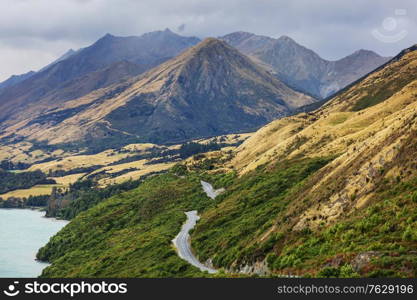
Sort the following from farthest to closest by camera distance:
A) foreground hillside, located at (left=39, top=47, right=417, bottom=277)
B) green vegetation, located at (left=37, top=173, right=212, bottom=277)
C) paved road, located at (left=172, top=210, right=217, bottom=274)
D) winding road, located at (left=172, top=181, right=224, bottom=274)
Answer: green vegetation, located at (left=37, top=173, right=212, bottom=277), paved road, located at (left=172, top=210, right=217, bottom=274), winding road, located at (left=172, top=181, right=224, bottom=274), foreground hillside, located at (left=39, top=47, right=417, bottom=277)

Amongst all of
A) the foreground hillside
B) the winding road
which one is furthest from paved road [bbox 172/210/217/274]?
the foreground hillside

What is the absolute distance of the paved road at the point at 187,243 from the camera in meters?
105

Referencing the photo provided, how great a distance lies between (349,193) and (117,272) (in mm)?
58775

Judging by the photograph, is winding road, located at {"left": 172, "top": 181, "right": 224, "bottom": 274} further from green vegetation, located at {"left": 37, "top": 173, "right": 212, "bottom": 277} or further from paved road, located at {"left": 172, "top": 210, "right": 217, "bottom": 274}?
green vegetation, located at {"left": 37, "top": 173, "right": 212, "bottom": 277}

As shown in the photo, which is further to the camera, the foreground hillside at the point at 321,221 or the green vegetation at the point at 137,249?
the green vegetation at the point at 137,249

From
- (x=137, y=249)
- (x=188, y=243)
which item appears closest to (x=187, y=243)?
→ (x=188, y=243)

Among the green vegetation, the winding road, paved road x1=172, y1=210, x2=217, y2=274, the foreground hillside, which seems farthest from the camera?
the green vegetation

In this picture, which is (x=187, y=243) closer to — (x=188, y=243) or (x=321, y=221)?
(x=188, y=243)

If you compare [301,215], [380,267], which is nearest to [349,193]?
[301,215]

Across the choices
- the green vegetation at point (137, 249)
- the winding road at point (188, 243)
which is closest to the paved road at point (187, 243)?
the winding road at point (188, 243)

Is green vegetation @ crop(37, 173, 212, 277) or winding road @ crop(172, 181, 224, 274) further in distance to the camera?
green vegetation @ crop(37, 173, 212, 277)

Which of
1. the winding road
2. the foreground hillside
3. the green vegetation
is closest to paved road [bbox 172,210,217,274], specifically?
the winding road

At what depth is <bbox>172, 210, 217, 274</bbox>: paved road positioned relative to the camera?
105 metres

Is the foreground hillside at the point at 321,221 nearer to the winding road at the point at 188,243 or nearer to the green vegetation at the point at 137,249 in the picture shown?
the green vegetation at the point at 137,249
